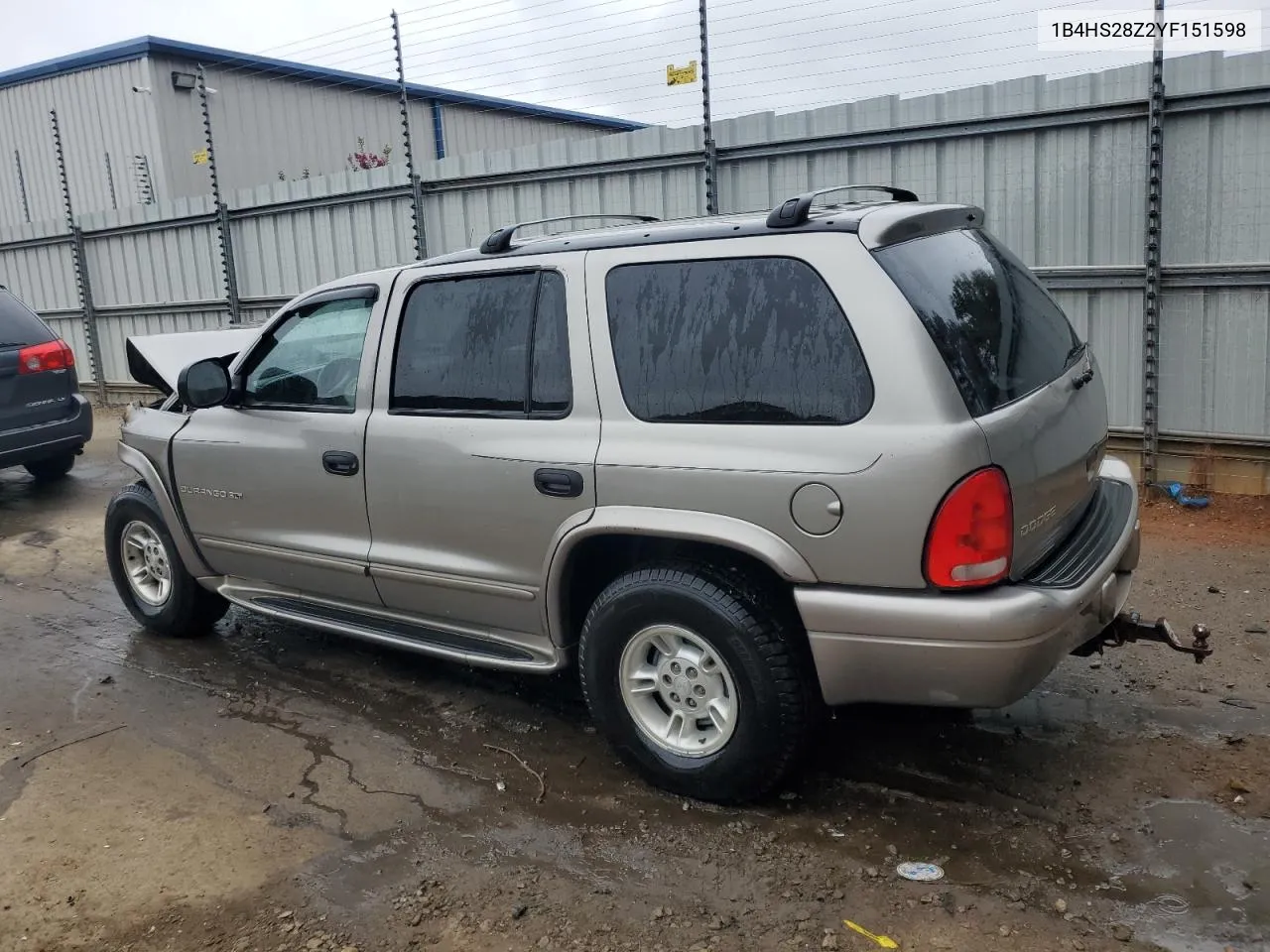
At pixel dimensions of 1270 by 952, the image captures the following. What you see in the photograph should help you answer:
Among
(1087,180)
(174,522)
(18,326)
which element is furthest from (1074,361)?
(18,326)

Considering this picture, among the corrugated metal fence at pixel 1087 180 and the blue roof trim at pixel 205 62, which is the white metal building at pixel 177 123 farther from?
the corrugated metal fence at pixel 1087 180

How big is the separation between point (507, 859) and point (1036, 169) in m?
5.75

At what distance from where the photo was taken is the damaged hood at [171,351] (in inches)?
218

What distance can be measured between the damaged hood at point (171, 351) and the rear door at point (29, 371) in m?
3.12

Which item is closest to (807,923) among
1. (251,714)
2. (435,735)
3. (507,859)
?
(507,859)

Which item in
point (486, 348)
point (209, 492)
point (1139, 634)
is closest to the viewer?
point (1139, 634)

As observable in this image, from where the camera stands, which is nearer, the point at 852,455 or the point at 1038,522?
the point at 852,455

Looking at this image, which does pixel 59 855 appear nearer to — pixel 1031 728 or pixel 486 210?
pixel 1031 728

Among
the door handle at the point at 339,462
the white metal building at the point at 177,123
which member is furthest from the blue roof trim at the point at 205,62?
the door handle at the point at 339,462

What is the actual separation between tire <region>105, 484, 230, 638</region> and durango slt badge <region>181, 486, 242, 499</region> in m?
0.33

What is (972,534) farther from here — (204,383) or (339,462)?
(204,383)

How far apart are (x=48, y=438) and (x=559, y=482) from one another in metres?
6.58

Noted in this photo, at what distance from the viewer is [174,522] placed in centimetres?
506

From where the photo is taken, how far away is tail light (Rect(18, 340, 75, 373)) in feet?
27.3
